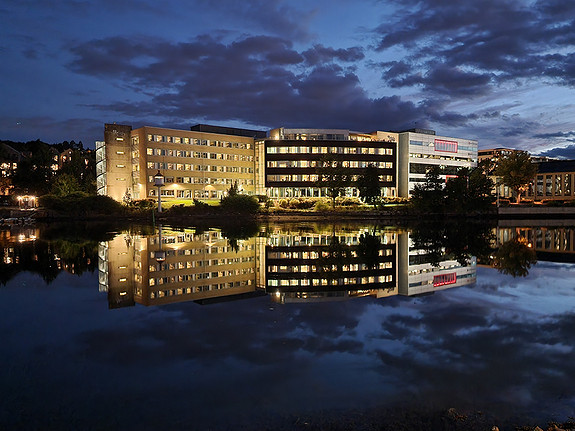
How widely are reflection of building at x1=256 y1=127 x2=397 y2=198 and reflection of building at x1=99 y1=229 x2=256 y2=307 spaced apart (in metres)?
99.5

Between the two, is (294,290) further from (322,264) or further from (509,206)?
(509,206)

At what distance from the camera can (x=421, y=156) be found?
152m

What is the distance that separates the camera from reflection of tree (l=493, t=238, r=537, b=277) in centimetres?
2631

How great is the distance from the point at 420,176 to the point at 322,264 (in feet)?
431

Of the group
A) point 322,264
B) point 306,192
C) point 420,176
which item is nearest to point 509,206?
point 420,176

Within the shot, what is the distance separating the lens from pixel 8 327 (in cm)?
1345

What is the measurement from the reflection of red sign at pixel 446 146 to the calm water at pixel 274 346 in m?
141

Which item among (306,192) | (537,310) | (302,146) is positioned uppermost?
(302,146)

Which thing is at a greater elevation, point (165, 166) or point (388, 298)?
point (165, 166)

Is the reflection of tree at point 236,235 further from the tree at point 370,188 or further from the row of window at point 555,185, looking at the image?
the row of window at point 555,185

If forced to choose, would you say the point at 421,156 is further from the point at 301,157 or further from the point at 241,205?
the point at 241,205

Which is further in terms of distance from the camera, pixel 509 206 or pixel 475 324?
pixel 509 206

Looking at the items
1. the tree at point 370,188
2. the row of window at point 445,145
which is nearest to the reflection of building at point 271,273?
the tree at point 370,188

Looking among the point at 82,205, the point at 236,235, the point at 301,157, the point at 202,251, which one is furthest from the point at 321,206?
the point at 202,251
